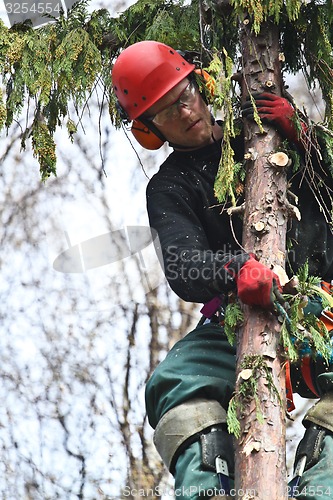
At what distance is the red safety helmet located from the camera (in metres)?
4.23

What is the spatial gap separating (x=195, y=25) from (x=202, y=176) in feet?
2.84

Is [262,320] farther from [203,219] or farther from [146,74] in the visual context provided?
[146,74]

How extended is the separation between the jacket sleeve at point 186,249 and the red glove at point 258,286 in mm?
84

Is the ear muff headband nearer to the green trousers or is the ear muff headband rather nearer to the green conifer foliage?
the green conifer foliage

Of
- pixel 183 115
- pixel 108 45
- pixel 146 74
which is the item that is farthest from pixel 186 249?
pixel 108 45

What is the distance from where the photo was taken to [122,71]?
4285 millimetres

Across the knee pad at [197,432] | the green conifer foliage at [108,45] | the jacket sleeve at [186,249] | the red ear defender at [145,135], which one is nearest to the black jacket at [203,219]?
the jacket sleeve at [186,249]

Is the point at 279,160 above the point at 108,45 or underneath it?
underneath

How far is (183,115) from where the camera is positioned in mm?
4266

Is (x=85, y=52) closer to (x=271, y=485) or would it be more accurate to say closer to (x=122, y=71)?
(x=122, y=71)

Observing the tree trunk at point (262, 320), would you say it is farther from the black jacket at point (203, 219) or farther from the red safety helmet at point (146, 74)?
the red safety helmet at point (146, 74)

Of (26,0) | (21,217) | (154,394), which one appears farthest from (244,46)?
(21,217)

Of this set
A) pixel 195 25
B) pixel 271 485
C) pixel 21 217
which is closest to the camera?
pixel 271 485

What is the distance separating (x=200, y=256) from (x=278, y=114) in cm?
75
